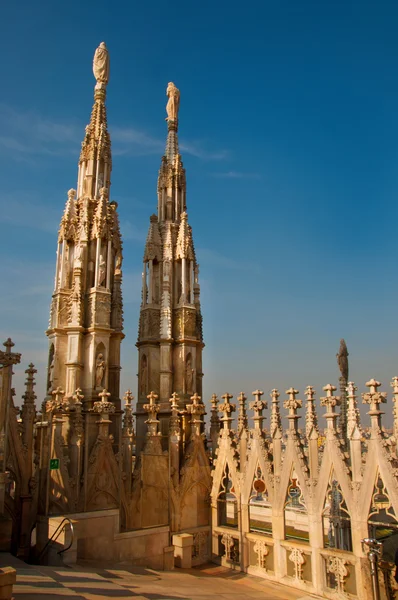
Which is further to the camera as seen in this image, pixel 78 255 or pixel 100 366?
A: pixel 78 255

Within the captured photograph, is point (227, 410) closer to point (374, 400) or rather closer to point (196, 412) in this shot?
point (196, 412)

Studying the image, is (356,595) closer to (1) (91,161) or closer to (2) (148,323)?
(2) (148,323)

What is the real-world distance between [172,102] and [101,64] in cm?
417

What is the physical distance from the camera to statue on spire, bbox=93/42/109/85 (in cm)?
2475

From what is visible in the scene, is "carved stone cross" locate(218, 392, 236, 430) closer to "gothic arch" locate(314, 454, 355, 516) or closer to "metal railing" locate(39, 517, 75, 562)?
"gothic arch" locate(314, 454, 355, 516)

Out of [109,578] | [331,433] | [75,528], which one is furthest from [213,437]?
[109,578]

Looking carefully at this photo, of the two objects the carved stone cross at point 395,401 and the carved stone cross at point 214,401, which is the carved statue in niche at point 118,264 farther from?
the carved stone cross at point 395,401

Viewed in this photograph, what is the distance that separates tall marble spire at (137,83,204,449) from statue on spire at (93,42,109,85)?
5639 millimetres

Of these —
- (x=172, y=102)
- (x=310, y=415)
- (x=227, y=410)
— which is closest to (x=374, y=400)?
(x=310, y=415)

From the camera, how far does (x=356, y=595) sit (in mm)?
14547

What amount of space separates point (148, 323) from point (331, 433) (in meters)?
10.3

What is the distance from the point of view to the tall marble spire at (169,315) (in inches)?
894

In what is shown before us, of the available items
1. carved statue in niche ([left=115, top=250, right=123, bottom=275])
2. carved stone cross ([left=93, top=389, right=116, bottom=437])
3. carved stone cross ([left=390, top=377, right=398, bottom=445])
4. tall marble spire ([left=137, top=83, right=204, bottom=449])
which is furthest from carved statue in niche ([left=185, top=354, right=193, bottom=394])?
carved stone cross ([left=390, top=377, right=398, bottom=445])

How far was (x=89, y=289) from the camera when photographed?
68.5ft
